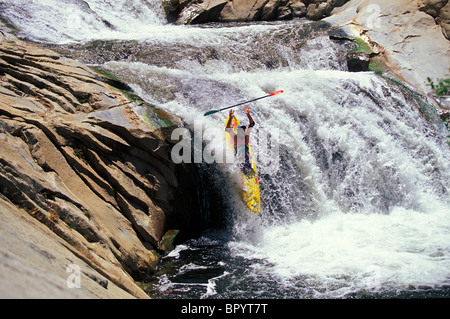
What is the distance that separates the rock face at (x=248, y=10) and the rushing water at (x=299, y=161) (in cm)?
223

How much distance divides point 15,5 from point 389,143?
9.28 m

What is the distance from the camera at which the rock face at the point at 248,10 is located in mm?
13297

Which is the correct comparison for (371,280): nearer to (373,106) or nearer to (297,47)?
(373,106)

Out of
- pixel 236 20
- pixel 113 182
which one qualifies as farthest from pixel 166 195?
pixel 236 20

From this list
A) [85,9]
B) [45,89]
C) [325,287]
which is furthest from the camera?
[85,9]

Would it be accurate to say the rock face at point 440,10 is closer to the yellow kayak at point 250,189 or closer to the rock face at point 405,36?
the rock face at point 405,36

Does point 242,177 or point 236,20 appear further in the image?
point 236,20

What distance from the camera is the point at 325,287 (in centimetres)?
486

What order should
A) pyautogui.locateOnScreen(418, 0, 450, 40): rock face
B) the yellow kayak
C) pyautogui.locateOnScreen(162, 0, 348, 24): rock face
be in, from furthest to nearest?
pyautogui.locateOnScreen(162, 0, 348, 24): rock face → pyautogui.locateOnScreen(418, 0, 450, 40): rock face → the yellow kayak

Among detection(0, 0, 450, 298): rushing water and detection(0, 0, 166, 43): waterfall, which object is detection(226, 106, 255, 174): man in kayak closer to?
detection(0, 0, 450, 298): rushing water

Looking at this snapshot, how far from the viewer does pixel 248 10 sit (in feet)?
43.7

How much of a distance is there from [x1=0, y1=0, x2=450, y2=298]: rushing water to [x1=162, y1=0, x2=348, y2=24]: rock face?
2234mm

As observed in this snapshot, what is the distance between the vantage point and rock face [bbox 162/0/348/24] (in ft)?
43.6

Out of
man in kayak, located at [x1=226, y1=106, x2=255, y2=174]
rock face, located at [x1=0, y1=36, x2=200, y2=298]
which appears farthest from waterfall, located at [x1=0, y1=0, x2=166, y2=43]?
man in kayak, located at [x1=226, y1=106, x2=255, y2=174]
